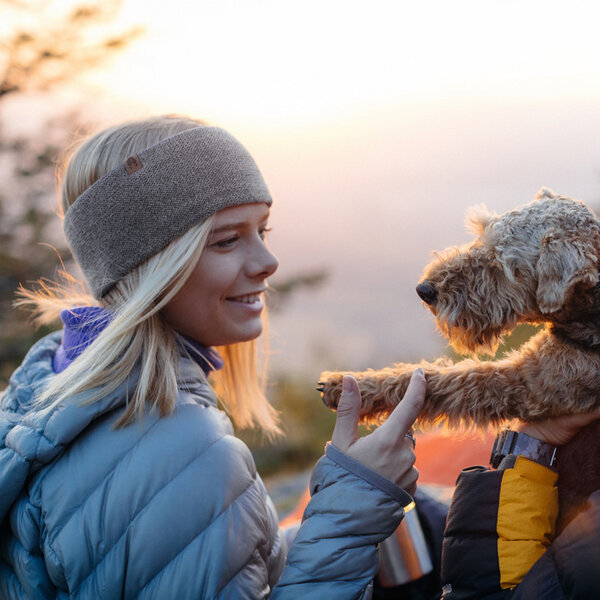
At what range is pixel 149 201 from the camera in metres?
1.97

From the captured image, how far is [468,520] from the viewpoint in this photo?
1.67m

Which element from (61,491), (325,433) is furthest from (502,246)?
(325,433)

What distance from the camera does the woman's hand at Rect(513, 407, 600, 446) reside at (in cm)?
173

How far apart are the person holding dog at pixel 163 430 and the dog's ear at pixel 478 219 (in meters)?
0.60

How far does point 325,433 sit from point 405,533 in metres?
5.90

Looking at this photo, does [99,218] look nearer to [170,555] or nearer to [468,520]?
[170,555]

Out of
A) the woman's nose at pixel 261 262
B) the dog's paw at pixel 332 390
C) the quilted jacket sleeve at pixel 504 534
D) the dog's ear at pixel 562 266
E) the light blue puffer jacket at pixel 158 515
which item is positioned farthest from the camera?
the woman's nose at pixel 261 262

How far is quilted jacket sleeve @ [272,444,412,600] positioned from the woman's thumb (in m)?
0.08

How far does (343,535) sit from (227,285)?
0.89 metres

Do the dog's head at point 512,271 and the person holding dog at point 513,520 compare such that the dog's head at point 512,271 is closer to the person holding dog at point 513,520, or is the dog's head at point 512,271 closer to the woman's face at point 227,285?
the person holding dog at point 513,520

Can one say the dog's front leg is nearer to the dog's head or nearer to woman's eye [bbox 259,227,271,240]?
the dog's head

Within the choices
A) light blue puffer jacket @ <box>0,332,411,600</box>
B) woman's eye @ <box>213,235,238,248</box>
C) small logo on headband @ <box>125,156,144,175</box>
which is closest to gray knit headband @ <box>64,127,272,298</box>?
small logo on headband @ <box>125,156,144,175</box>

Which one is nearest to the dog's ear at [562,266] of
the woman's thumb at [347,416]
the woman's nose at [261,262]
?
the woman's thumb at [347,416]

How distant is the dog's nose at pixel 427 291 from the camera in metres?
1.97
